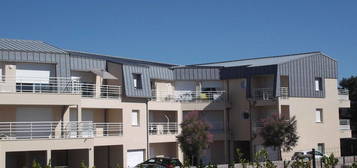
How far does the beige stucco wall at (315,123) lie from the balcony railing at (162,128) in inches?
326

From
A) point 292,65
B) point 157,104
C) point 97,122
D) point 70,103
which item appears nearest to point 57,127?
point 70,103

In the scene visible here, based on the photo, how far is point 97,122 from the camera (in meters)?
Answer: 40.1

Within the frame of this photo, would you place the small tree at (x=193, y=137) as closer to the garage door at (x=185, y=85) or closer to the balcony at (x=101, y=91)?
the garage door at (x=185, y=85)

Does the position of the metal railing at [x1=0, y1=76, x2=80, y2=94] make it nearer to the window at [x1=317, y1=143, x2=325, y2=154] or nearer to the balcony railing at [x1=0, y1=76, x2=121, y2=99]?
the balcony railing at [x1=0, y1=76, x2=121, y2=99]

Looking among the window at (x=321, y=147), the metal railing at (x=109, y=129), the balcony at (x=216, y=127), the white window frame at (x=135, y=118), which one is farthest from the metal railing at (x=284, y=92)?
the metal railing at (x=109, y=129)

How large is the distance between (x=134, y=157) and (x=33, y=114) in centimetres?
843

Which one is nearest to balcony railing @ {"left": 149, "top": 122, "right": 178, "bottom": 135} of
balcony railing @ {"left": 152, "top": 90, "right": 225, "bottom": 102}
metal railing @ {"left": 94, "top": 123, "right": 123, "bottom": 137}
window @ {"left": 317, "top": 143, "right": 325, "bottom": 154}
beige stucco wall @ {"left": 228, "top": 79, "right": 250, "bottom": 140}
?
balcony railing @ {"left": 152, "top": 90, "right": 225, "bottom": 102}

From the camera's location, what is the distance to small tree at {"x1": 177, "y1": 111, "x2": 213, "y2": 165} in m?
41.2

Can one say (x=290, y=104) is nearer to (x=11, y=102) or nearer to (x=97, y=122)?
(x=97, y=122)

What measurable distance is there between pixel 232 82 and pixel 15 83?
60.1ft

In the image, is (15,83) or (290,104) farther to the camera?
(290,104)

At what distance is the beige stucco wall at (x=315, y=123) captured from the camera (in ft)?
148

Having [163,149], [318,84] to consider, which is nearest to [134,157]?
[163,149]

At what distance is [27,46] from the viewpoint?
37.2 m
